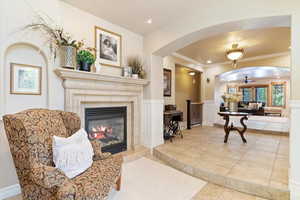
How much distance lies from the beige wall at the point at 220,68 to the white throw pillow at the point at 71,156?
222 inches

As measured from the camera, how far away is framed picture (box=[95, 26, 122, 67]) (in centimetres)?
285

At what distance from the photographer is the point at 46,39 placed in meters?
2.19

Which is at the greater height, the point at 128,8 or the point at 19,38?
the point at 128,8

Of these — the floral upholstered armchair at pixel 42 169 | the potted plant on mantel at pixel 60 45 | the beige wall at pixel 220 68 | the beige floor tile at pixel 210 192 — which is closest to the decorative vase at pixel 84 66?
the potted plant on mantel at pixel 60 45

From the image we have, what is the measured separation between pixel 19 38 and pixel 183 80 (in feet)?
16.9

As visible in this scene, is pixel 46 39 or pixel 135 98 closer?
pixel 46 39

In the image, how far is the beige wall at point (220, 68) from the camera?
477 centimetres

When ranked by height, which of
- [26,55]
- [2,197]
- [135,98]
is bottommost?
[2,197]

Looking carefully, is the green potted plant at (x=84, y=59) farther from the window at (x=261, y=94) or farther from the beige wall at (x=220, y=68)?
the window at (x=261, y=94)

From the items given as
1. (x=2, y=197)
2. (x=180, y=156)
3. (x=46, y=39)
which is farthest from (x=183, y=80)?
(x=2, y=197)

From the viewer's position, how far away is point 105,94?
112 inches

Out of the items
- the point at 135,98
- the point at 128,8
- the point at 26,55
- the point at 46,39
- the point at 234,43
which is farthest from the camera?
the point at 234,43

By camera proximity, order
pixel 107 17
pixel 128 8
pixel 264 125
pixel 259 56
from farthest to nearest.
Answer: pixel 264 125, pixel 259 56, pixel 107 17, pixel 128 8

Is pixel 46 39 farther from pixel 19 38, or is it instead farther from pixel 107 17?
pixel 107 17
